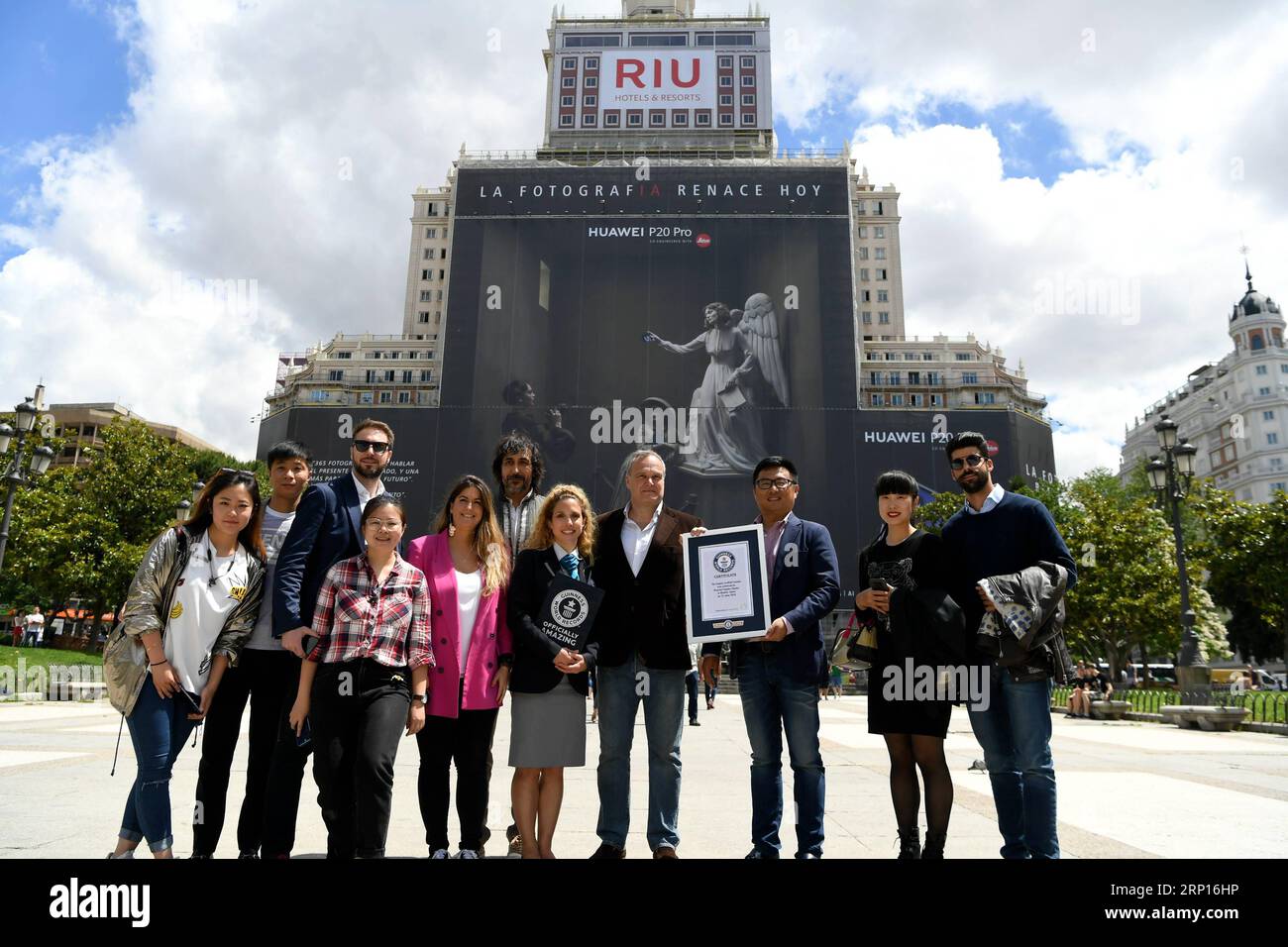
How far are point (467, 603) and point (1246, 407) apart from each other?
8417 cm

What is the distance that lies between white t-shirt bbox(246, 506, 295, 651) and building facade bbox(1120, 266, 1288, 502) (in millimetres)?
72977

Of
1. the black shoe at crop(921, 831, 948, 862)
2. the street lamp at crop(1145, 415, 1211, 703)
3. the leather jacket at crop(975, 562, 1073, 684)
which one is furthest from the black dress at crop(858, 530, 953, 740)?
the street lamp at crop(1145, 415, 1211, 703)

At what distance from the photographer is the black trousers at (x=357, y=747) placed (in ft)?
10.1

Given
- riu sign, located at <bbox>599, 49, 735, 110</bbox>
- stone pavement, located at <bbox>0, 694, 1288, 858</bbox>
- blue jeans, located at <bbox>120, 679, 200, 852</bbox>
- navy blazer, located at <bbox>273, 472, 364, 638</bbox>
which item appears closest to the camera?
blue jeans, located at <bbox>120, 679, 200, 852</bbox>

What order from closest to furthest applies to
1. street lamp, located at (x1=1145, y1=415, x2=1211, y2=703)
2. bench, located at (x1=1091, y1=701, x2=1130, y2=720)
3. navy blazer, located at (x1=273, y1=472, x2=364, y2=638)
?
navy blazer, located at (x1=273, y1=472, x2=364, y2=638) < street lamp, located at (x1=1145, y1=415, x2=1211, y2=703) < bench, located at (x1=1091, y1=701, x2=1130, y2=720)

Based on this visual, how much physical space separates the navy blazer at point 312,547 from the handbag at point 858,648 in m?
2.40

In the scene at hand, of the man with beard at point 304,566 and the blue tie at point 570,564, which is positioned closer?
the man with beard at point 304,566

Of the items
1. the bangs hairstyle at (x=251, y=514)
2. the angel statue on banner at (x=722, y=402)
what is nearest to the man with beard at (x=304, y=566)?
the bangs hairstyle at (x=251, y=514)

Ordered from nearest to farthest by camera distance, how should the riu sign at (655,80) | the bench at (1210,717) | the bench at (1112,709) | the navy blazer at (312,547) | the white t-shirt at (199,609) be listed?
the white t-shirt at (199,609) → the navy blazer at (312,547) → the bench at (1210,717) → the bench at (1112,709) → the riu sign at (655,80)

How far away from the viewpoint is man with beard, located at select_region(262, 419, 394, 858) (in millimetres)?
3377

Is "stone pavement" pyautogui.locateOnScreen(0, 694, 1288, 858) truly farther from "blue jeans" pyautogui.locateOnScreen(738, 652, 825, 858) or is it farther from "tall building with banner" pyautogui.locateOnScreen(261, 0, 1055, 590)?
"tall building with banner" pyautogui.locateOnScreen(261, 0, 1055, 590)

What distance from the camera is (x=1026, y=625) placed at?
10.6 ft

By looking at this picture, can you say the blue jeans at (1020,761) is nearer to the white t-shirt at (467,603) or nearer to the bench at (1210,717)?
the white t-shirt at (467,603)

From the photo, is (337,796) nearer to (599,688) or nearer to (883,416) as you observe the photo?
(599,688)
